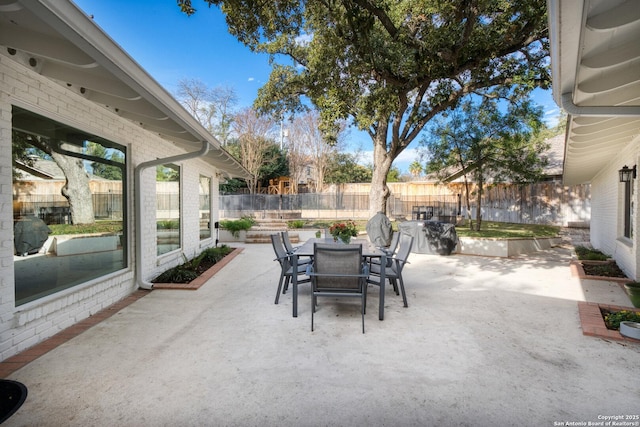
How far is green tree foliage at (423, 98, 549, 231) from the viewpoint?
9.84 meters

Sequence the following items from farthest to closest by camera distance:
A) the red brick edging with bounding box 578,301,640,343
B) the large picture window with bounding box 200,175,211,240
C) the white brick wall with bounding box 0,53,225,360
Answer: the large picture window with bounding box 200,175,211,240, the red brick edging with bounding box 578,301,640,343, the white brick wall with bounding box 0,53,225,360

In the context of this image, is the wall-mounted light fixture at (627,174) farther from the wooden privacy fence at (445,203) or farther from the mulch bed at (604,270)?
the wooden privacy fence at (445,203)

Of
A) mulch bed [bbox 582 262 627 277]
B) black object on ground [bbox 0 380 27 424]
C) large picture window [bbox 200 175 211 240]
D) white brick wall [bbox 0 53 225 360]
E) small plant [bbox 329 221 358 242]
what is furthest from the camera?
large picture window [bbox 200 175 211 240]

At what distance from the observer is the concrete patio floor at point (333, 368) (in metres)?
2.02

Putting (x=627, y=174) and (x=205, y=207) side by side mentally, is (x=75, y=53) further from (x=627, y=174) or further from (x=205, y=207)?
(x=627, y=174)

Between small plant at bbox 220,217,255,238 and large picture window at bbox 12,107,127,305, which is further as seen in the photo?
small plant at bbox 220,217,255,238

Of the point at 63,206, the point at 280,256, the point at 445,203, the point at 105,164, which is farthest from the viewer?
the point at 445,203

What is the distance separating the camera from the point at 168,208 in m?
6.05

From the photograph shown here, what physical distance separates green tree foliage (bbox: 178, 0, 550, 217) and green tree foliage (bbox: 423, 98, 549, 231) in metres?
0.84

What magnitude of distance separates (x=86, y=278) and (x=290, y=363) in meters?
2.87

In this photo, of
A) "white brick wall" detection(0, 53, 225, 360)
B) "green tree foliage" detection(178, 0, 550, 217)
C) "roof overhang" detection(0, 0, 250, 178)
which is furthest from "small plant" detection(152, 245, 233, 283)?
"green tree foliage" detection(178, 0, 550, 217)

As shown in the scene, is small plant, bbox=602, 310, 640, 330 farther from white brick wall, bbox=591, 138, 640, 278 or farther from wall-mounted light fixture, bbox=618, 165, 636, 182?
wall-mounted light fixture, bbox=618, 165, 636, 182

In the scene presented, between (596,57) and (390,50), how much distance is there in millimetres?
5477

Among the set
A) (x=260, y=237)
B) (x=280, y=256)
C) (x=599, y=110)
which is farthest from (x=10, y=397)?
(x=260, y=237)
